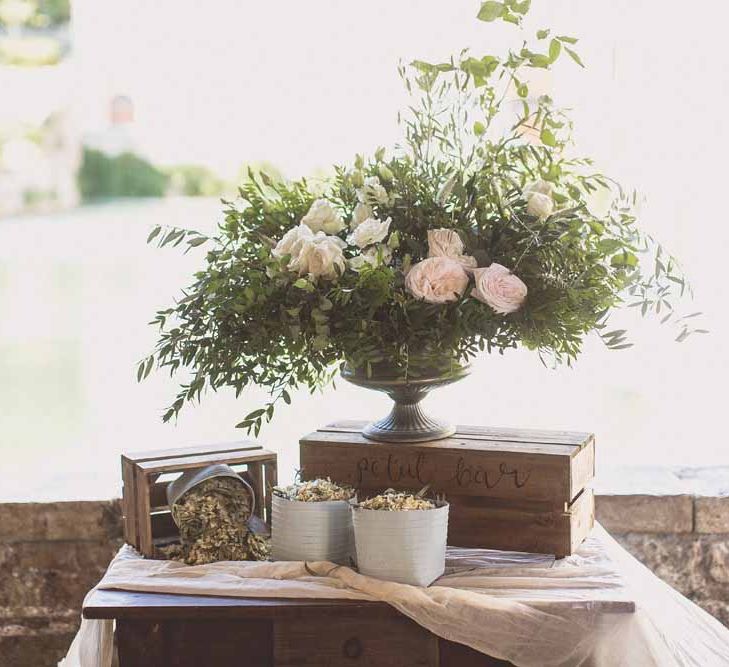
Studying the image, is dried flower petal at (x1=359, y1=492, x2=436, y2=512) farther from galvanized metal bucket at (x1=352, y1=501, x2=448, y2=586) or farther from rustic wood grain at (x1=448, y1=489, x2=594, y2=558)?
rustic wood grain at (x1=448, y1=489, x2=594, y2=558)

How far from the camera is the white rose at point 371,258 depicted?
4.78ft

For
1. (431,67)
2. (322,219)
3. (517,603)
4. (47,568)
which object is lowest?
(47,568)

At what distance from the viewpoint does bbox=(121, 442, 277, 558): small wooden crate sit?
1.64 m

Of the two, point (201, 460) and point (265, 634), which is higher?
point (201, 460)

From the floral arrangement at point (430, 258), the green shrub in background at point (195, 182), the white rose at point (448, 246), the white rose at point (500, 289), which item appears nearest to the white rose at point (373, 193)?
the floral arrangement at point (430, 258)

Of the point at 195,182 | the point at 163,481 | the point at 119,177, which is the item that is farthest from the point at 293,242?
the point at 119,177

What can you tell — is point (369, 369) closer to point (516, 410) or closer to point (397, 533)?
point (397, 533)

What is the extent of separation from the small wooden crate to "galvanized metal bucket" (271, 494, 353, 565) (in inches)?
6.8

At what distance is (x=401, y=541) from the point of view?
1.44 metres

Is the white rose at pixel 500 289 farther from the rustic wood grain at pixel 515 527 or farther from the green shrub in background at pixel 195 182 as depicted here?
the green shrub in background at pixel 195 182

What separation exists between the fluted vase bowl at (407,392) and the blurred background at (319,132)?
0.57m

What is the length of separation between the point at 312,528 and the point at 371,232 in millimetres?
472

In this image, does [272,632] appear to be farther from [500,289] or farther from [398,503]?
[500,289]

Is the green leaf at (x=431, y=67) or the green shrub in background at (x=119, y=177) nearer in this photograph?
the green leaf at (x=431, y=67)
